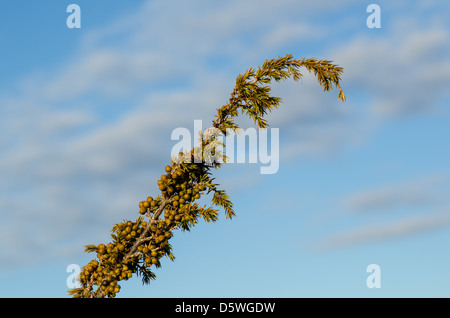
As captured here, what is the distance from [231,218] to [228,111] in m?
2.55

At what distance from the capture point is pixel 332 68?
15.1 meters

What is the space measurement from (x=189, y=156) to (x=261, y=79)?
2.53m
